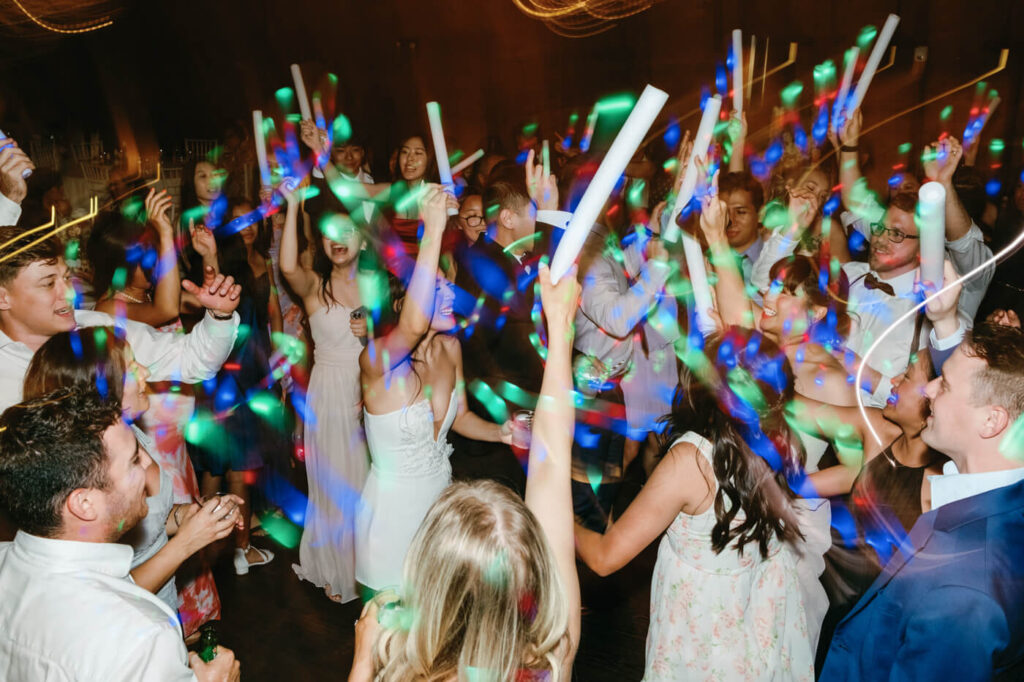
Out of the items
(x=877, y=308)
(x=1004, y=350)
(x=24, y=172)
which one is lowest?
(x=877, y=308)

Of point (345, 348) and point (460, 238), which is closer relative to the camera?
point (345, 348)

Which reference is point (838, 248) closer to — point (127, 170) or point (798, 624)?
point (798, 624)

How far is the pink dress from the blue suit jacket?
214cm

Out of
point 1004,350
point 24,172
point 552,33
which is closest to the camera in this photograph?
point 1004,350

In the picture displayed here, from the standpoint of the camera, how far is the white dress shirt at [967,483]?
1.53 metres

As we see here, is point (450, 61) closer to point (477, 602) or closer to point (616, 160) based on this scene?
point (616, 160)

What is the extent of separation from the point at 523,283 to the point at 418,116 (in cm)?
472

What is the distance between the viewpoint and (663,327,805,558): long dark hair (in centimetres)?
189

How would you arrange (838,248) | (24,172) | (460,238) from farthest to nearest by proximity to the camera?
(838,248) → (460,238) → (24,172)

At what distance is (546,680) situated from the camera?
1.18 metres

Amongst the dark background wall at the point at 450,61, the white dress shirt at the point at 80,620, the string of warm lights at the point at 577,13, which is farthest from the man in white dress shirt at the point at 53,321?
the string of warm lights at the point at 577,13

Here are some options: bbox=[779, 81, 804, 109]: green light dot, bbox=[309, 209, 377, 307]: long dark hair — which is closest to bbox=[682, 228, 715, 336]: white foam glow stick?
bbox=[309, 209, 377, 307]: long dark hair

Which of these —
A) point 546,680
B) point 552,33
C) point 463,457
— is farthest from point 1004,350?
point 552,33

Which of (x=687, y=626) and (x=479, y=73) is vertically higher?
(x=479, y=73)
